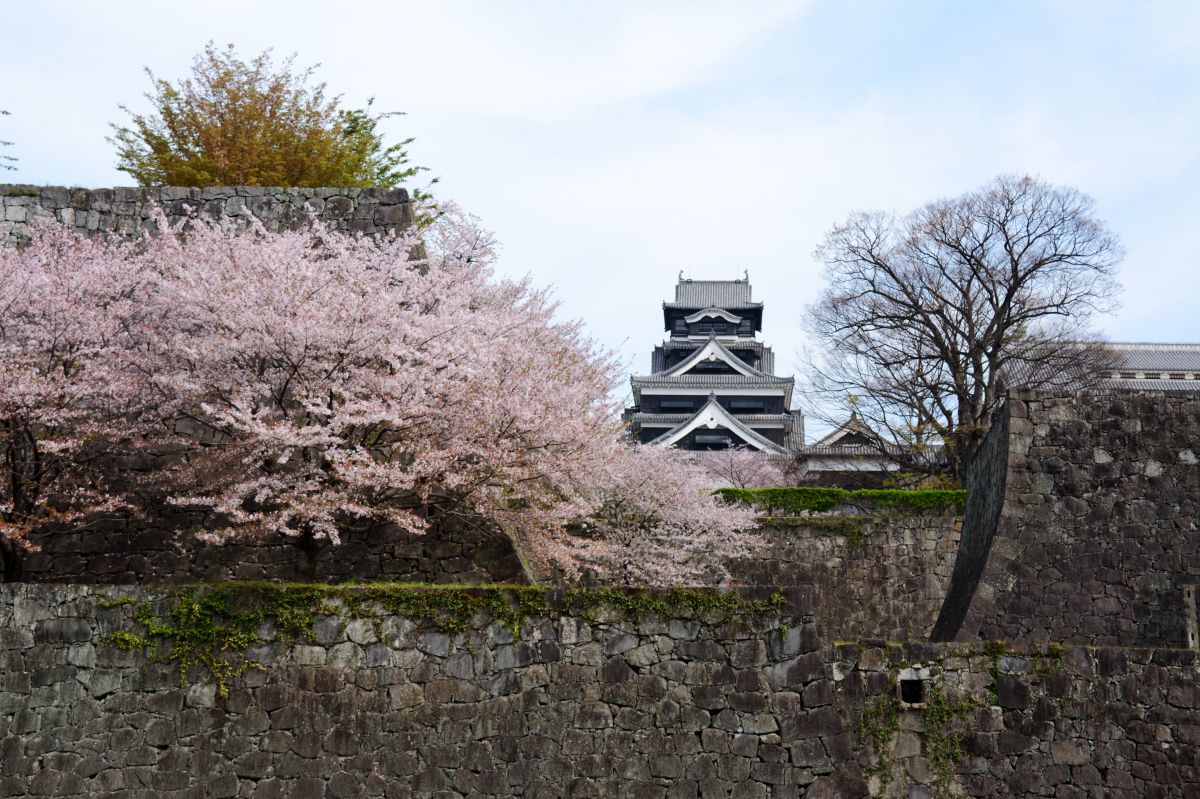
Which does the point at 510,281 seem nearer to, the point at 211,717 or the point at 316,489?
the point at 316,489

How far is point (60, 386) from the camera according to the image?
11.0 meters

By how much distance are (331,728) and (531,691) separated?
5.70ft

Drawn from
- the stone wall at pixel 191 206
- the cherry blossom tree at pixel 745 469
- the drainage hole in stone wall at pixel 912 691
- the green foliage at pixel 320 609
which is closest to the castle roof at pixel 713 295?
the cherry blossom tree at pixel 745 469

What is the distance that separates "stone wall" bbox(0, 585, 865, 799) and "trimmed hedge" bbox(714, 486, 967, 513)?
1199cm

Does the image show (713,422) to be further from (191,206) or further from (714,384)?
(191,206)

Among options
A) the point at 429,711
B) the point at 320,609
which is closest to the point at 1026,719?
the point at 429,711

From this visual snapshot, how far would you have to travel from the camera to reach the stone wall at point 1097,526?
14.0 meters

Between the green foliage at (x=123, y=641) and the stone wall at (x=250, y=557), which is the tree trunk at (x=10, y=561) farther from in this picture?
the green foliage at (x=123, y=641)

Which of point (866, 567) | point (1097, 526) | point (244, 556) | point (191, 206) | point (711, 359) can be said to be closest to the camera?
point (244, 556)

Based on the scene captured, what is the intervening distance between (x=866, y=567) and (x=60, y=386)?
1503 centimetres

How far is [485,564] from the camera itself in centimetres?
1312

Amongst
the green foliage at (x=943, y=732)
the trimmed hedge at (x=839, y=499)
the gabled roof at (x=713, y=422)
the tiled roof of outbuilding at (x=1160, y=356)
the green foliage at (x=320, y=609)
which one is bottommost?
the green foliage at (x=943, y=732)

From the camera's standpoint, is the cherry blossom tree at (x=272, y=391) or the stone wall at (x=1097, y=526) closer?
the cherry blossom tree at (x=272, y=391)

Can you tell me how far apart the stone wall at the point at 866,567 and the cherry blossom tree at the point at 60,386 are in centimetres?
1247
